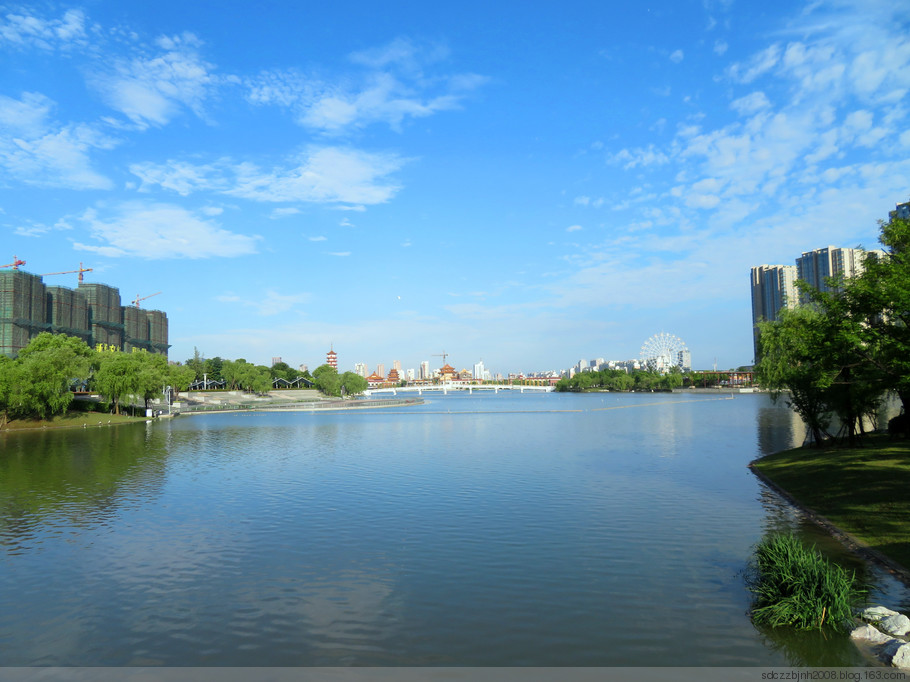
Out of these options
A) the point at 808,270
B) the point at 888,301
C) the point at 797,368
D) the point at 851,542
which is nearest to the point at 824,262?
the point at 808,270

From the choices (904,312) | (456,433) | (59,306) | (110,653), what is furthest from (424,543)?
(59,306)

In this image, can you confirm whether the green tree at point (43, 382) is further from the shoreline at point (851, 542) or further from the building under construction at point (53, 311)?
the shoreline at point (851, 542)

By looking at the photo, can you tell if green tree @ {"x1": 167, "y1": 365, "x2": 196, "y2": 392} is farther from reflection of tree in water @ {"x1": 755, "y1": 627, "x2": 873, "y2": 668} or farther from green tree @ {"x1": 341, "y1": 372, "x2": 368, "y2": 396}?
reflection of tree in water @ {"x1": 755, "y1": 627, "x2": 873, "y2": 668}

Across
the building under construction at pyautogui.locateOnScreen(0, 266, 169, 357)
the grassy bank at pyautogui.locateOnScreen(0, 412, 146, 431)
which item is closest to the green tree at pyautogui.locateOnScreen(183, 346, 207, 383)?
the building under construction at pyautogui.locateOnScreen(0, 266, 169, 357)

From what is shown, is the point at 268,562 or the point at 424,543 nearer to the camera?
the point at 268,562

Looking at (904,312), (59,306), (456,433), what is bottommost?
(456,433)

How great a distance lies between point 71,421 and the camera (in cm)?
7775

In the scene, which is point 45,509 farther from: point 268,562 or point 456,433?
point 456,433

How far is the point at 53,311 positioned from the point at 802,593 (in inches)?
7239

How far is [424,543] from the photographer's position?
67.3ft

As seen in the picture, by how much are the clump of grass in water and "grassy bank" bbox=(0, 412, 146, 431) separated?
82.8 metres

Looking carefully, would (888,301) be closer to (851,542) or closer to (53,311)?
(851,542)

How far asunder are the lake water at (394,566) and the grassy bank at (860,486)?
140cm
